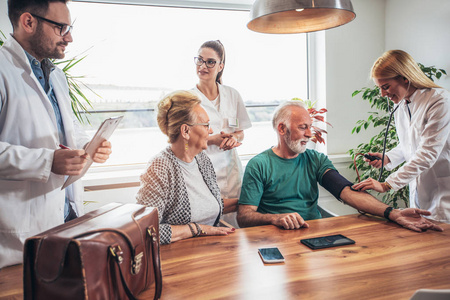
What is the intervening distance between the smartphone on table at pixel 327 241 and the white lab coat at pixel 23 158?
1.05 metres

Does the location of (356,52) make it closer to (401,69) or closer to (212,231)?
(401,69)

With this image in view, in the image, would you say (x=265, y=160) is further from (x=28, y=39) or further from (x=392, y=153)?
(x=28, y=39)

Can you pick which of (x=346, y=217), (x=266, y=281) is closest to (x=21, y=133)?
(x=266, y=281)

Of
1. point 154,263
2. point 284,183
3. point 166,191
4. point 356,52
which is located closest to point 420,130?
point 284,183

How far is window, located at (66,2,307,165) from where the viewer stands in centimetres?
315

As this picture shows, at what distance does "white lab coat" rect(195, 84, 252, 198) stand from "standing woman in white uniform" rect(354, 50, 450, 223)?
2.90ft

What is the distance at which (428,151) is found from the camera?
2.03 meters

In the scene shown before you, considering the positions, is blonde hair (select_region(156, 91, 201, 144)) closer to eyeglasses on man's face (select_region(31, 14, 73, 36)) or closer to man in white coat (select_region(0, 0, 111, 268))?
man in white coat (select_region(0, 0, 111, 268))

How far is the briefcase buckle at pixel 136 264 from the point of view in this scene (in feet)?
3.17

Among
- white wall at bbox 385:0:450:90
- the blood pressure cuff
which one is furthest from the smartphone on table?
white wall at bbox 385:0:450:90

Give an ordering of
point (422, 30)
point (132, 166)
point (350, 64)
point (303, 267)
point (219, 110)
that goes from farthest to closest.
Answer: point (350, 64)
point (132, 166)
point (422, 30)
point (219, 110)
point (303, 267)

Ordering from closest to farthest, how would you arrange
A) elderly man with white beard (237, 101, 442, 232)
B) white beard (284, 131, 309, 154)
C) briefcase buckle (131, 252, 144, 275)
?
briefcase buckle (131, 252, 144, 275) < elderly man with white beard (237, 101, 442, 232) < white beard (284, 131, 309, 154)

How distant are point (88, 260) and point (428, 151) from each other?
6.32 feet

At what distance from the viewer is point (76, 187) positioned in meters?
1.69
